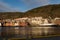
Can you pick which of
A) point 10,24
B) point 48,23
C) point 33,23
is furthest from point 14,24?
point 48,23

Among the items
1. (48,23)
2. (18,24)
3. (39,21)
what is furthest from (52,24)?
(18,24)

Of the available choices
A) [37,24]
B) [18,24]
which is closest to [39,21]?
[37,24]

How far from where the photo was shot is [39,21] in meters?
170

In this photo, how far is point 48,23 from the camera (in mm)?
162500

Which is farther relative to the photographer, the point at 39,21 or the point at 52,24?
the point at 39,21

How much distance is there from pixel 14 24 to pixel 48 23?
89.7 ft

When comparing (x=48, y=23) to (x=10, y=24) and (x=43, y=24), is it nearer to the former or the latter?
(x=43, y=24)

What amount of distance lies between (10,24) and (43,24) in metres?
26.5

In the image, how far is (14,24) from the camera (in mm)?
165625

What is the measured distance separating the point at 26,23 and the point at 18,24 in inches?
295

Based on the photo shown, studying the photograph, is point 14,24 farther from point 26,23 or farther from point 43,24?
point 43,24

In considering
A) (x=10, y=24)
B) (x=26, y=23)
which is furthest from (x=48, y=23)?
(x=10, y=24)

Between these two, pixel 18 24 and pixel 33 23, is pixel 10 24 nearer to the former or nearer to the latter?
pixel 18 24

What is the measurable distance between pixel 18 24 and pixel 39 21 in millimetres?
17990
